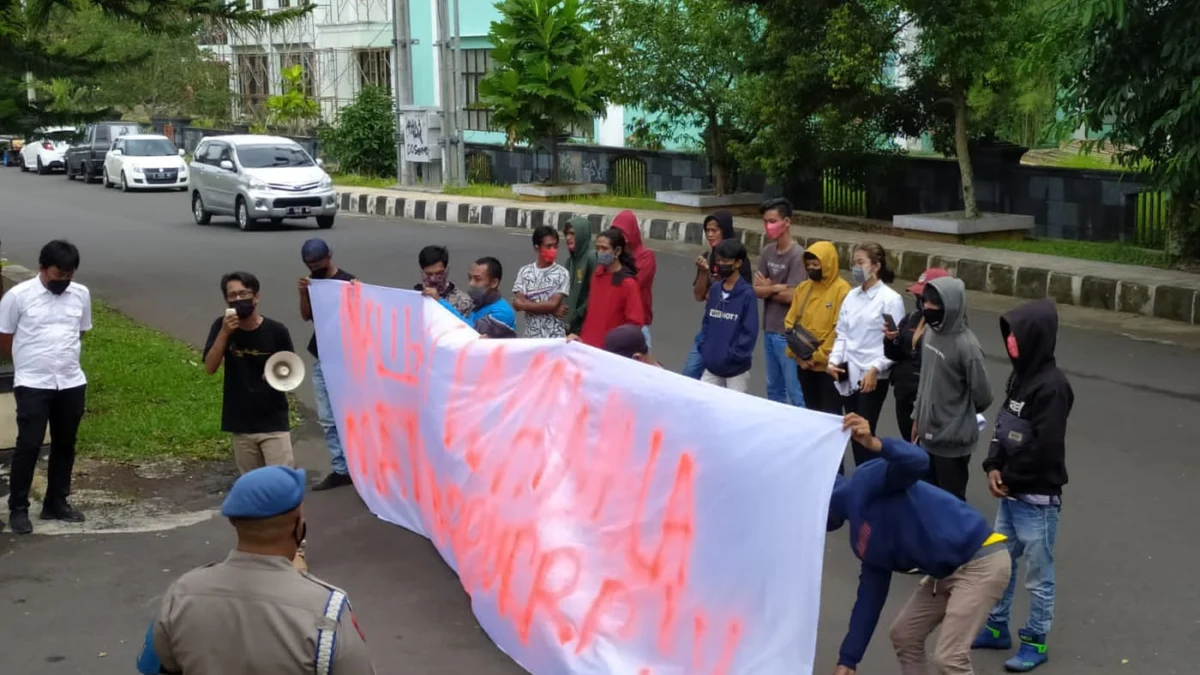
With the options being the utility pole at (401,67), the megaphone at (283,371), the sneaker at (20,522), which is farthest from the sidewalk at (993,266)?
the sneaker at (20,522)

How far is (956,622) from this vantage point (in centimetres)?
481

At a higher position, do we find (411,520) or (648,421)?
(648,421)

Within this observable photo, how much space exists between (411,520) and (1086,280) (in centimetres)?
974

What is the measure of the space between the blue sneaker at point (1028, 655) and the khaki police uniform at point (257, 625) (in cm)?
331

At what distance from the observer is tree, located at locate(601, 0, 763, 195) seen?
71.1 ft

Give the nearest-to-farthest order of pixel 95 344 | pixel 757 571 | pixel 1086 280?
pixel 757 571 < pixel 95 344 < pixel 1086 280

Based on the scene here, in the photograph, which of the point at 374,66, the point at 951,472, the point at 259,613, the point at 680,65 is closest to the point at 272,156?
the point at 680,65

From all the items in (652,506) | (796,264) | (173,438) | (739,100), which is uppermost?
(739,100)

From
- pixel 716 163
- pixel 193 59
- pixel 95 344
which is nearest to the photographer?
pixel 95 344

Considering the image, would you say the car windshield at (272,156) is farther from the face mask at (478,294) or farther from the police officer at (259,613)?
the police officer at (259,613)

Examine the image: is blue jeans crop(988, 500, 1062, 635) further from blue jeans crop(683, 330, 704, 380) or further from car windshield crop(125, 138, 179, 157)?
car windshield crop(125, 138, 179, 157)

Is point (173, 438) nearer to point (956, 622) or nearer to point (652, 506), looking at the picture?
point (652, 506)

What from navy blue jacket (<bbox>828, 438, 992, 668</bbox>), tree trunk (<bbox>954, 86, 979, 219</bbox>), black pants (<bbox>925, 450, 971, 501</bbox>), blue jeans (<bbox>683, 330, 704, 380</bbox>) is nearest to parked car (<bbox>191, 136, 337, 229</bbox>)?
tree trunk (<bbox>954, 86, 979, 219</bbox>)

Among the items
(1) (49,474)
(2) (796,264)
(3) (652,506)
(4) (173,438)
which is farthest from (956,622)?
(4) (173,438)
